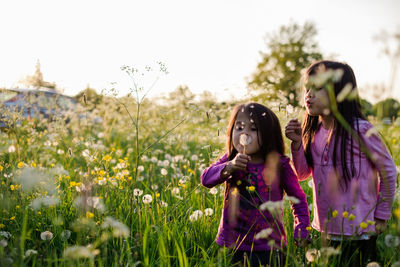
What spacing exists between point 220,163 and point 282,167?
1.27 feet

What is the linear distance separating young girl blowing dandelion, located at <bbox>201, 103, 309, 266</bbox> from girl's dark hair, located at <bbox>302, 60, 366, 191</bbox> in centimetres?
26

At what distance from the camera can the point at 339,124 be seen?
2.10m

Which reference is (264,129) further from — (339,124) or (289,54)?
(289,54)

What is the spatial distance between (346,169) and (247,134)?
611 millimetres

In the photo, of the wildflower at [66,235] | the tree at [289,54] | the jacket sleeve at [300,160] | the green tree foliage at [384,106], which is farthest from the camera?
the tree at [289,54]

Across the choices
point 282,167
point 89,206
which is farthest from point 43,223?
point 282,167

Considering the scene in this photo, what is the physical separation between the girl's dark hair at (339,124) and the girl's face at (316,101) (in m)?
0.11

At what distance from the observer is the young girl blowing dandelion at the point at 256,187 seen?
76.5 inches

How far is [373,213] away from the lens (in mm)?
1984

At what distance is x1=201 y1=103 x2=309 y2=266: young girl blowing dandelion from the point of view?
1942 millimetres

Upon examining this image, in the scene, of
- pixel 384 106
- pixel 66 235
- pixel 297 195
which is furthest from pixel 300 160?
pixel 66 235

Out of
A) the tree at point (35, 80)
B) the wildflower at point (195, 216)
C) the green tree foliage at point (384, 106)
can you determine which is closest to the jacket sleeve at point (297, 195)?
the green tree foliage at point (384, 106)

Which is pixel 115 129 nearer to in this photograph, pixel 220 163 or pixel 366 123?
pixel 220 163

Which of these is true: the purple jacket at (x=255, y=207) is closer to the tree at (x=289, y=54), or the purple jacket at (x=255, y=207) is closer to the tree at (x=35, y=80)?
the tree at (x=35, y=80)
